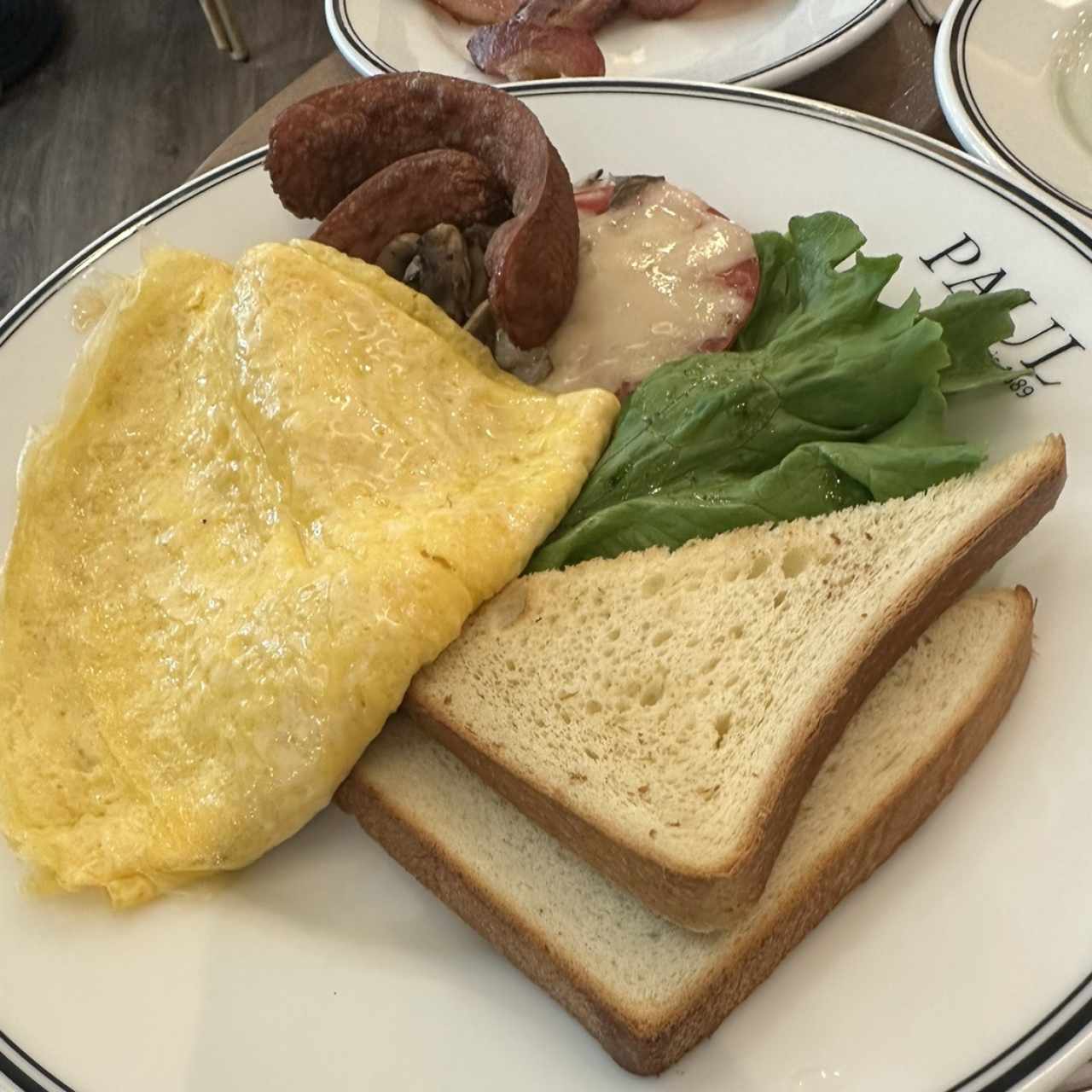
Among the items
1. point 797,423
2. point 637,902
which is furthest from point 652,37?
point 637,902

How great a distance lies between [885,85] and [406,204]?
1.51 meters

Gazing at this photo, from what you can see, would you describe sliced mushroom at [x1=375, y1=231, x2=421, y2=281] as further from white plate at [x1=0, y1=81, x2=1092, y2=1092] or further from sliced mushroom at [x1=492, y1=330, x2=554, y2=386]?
white plate at [x1=0, y1=81, x2=1092, y2=1092]

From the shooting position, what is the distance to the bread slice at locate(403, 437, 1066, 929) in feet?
4.48

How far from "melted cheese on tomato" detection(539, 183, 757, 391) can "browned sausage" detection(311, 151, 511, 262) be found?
26 centimetres

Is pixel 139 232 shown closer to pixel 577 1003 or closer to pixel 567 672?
pixel 567 672

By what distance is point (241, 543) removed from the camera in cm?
177

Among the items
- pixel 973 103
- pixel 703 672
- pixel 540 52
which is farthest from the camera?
pixel 540 52

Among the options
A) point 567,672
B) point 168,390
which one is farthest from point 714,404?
point 168,390

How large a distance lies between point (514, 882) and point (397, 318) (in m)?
1.07

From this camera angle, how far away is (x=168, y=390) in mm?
2047

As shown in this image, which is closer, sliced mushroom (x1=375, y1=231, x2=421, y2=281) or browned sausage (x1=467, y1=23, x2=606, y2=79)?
sliced mushroom (x1=375, y1=231, x2=421, y2=281)

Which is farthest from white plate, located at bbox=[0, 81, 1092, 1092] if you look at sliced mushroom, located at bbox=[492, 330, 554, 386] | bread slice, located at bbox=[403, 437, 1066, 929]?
sliced mushroom, located at bbox=[492, 330, 554, 386]

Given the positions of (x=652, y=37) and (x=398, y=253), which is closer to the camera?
(x=398, y=253)

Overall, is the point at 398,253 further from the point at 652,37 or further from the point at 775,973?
the point at 652,37
